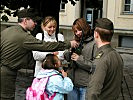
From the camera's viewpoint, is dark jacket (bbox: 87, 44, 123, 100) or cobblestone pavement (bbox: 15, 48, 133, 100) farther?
cobblestone pavement (bbox: 15, 48, 133, 100)

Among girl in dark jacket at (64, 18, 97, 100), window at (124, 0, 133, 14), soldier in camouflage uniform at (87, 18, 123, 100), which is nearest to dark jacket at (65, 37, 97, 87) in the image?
girl in dark jacket at (64, 18, 97, 100)

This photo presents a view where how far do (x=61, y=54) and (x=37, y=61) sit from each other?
0.38 metres

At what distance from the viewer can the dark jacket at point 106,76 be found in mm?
3273

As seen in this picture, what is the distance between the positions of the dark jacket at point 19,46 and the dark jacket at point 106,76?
0.99 m

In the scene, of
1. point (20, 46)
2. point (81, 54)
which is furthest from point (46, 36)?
point (81, 54)

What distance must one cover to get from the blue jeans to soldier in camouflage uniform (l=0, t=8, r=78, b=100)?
0.59 m

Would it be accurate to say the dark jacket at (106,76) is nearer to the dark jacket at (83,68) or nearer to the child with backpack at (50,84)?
the dark jacket at (83,68)

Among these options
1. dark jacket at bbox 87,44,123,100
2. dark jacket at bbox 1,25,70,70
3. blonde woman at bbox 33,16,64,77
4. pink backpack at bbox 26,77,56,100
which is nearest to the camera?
dark jacket at bbox 87,44,123,100

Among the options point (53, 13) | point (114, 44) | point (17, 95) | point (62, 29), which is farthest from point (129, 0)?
point (17, 95)

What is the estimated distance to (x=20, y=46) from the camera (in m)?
4.34

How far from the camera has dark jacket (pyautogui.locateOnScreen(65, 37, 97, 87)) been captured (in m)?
4.14

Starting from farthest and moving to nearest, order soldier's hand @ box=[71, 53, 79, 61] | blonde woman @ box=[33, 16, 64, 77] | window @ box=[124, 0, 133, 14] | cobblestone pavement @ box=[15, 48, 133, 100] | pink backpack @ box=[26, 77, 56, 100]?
window @ box=[124, 0, 133, 14]
cobblestone pavement @ box=[15, 48, 133, 100]
blonde woman @ box=[33, 16, 64, 77]
pink backpack @ box=[26, 77, 56, 100]
soldier's hand @ box=[71, 53, 79, 61]

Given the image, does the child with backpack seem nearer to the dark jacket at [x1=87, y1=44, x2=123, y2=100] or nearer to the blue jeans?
the blue jeans

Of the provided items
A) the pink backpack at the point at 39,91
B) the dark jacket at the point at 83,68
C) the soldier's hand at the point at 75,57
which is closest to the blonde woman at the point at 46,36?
the dark jacket at the point at 83,68
